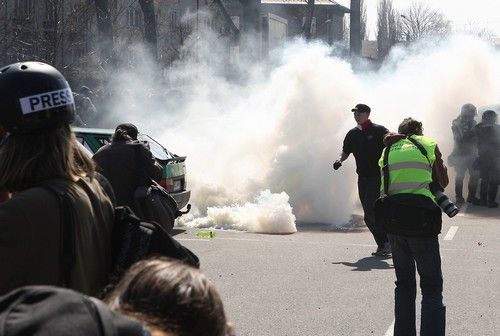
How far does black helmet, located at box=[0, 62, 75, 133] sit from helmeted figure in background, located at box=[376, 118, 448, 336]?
136 inches

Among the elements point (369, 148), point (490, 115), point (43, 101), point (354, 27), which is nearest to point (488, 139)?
point (490, 115)

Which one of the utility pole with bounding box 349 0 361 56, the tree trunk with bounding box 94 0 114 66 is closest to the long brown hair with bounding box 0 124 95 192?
the tree trunk with bounding box 94 0 114 66

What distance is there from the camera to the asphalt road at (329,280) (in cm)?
680

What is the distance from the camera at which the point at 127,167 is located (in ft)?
18.9

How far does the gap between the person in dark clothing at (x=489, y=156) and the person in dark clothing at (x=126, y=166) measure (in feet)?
35.7

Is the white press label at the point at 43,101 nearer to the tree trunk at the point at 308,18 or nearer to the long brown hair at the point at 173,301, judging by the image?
the long brown hair at the point at 173,301

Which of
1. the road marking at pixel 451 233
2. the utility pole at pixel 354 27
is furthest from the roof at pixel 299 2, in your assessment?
the road marking at pixel 451 233

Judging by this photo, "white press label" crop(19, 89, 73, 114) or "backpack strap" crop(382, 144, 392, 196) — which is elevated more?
"white press label" crop(19, 89, 73, 114)

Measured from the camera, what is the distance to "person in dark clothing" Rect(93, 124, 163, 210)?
569 cm

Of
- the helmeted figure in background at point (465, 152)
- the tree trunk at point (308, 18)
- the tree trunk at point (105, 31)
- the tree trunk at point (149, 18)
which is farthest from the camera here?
the tree trunk at point (308, 18)

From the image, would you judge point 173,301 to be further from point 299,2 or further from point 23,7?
point 299,2

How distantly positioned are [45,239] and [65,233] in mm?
62

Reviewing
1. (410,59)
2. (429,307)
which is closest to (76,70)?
(410,59)

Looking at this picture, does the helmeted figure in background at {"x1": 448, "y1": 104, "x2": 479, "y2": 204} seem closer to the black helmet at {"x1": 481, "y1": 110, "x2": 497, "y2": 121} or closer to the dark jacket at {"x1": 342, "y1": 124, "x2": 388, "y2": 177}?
the black helmet at {"x1": 481, "y1": 110, "x2": 497, "y2": 121}
